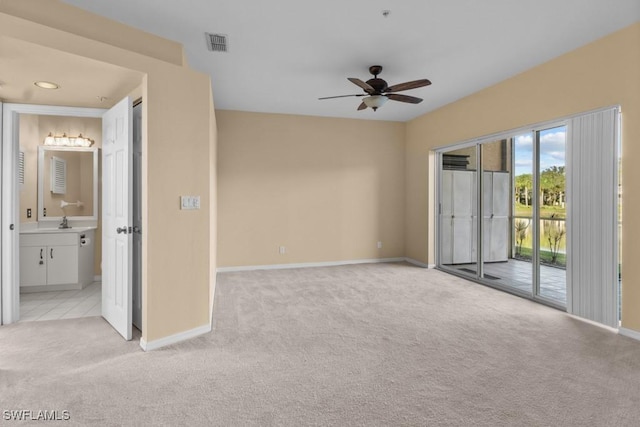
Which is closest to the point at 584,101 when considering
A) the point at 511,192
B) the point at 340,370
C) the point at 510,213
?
the point at 511,192

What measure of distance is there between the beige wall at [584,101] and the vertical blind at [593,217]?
95 millimetres

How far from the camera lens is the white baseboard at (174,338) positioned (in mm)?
2797

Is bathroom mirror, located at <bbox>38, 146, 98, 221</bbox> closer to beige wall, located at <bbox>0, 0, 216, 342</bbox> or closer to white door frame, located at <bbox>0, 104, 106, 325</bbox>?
white door frame, located at <bbox>0, 104, 106, 325</bbox>

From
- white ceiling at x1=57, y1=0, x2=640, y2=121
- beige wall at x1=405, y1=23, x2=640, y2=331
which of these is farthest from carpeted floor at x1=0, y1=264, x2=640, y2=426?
white ceiling at x1=57, y1=0, x2=640, y2=121

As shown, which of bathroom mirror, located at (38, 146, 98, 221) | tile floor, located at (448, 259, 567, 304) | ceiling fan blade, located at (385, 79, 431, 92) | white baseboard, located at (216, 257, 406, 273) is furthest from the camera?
white baseboard, located at (216, 257, 406, 273)

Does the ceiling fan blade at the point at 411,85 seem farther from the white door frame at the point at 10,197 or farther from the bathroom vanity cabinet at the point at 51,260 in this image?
the bathroom vanity cabinet at the point at 51,260

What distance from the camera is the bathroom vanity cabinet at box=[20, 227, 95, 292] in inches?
173

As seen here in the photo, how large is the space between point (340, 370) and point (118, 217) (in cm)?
236

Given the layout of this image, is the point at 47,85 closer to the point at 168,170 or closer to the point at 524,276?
the point at 168,170

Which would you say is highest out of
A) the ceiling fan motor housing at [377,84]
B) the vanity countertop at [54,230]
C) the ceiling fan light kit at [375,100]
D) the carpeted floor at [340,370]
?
the ceiling fan motor housing at [377,84]

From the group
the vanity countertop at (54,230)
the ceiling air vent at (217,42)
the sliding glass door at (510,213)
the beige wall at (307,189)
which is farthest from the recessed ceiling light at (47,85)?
the sliding glass door at (510,213)

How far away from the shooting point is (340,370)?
246cm

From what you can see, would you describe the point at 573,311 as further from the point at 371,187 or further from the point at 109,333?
the point at 109,333

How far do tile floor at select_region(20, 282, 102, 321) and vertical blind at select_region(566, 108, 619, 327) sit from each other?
5.07 metres
